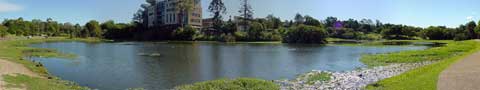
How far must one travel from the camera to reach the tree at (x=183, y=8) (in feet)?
423

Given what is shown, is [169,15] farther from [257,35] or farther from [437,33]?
[437,33]

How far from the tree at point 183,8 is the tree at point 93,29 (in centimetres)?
3509

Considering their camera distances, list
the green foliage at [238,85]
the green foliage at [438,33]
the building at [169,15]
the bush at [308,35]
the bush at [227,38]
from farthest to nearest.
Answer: the building at [169,15] → the green foliage at [438,33] → the bush at [227,38] → the bush at [308,35] → the green foliage at [238,85]

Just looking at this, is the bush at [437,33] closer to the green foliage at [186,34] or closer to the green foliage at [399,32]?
the green foliage at [399,32]

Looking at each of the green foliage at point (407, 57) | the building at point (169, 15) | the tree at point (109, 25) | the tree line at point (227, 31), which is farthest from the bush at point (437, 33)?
the tree at point (109, 25)

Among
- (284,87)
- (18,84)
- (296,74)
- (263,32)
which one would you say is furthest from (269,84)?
(263,32)

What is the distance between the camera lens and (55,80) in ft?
71.8

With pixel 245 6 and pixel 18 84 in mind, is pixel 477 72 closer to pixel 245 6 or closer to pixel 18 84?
pixel 18 84

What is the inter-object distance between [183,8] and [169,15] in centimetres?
979

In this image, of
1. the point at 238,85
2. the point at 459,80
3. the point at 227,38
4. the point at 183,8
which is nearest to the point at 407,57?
the point at 459,80

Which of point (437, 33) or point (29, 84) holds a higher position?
point (437, 33)

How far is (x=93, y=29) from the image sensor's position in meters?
150

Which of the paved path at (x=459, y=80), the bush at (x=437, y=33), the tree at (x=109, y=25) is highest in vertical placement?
the tree at (x=109, y=25)

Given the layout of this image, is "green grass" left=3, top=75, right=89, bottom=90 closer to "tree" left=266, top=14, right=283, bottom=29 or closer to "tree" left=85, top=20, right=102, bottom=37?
"tree" left=266, top=14, right=283, bottom=29
